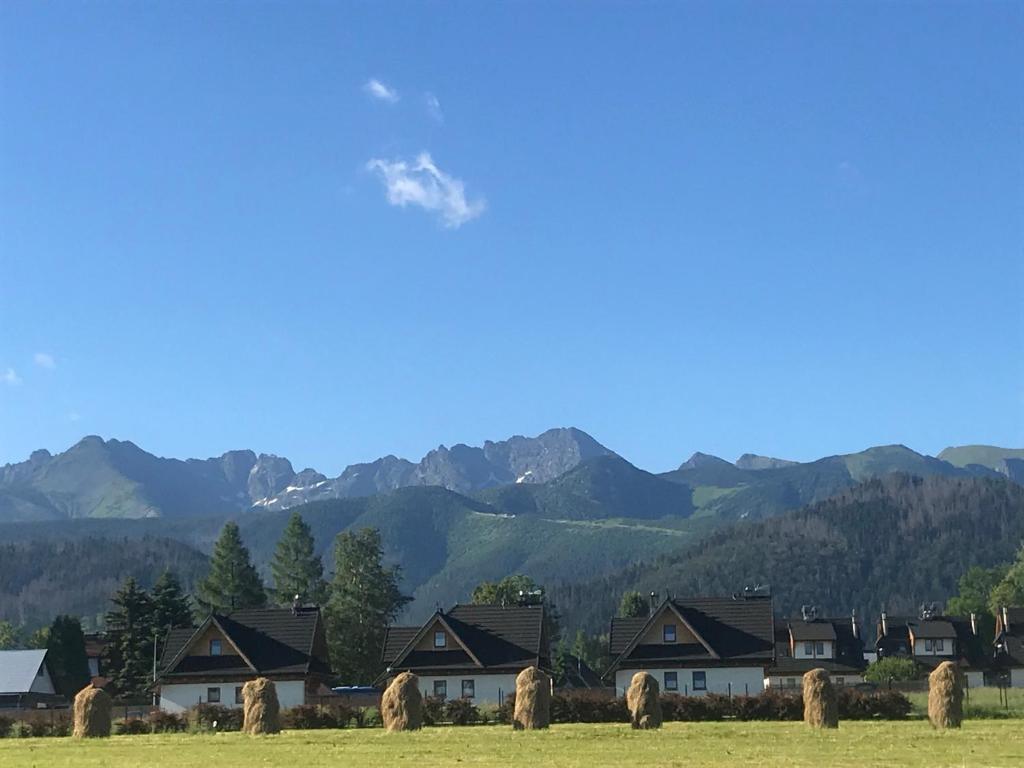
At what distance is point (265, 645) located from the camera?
78875 millimetres

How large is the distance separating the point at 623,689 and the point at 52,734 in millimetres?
31958

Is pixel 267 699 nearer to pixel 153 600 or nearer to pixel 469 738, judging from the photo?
pixel 469 738

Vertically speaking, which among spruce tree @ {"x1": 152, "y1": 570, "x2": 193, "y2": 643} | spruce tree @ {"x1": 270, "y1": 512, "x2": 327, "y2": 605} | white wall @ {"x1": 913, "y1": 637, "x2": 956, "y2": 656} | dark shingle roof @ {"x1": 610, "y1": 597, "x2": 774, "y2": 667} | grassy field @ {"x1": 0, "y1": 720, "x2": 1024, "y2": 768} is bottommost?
grassy field @ {"x1": 0, "y1": 720, "x2": 1024, "y2": 768}

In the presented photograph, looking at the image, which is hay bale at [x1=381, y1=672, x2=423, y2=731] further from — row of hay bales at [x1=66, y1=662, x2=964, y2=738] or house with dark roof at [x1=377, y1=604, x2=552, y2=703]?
house with dark roof at [x1=377, y1=604, x2=552, y2=703]

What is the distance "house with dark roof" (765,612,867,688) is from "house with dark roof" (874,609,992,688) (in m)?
6.48

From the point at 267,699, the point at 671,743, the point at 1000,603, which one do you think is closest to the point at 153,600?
the point at 267,699

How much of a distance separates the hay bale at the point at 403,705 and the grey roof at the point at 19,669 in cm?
5274

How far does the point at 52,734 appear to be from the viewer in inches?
2044

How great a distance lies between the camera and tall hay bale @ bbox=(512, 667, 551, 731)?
4612cm

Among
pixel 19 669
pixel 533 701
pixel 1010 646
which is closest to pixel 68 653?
pixel 19 669

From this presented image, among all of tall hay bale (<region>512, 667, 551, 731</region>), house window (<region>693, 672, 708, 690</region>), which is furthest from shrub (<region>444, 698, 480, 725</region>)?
house window (<region>693, 672, 708, 690</region>)

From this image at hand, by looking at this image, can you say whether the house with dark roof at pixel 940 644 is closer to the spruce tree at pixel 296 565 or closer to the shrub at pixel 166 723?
the spruce tree at pixel 296 565

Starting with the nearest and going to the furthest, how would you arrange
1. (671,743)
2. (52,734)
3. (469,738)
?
(671,743)
(469,738)
(52,734)

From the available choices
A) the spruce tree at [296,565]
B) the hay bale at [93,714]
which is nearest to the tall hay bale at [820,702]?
the hay bale at [93,714]
